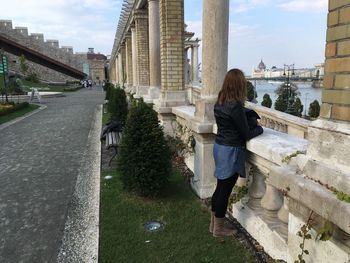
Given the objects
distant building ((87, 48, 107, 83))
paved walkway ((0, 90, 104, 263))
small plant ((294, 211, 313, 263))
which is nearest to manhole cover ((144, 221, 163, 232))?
paved walkway ((0, 90, 104, 263))

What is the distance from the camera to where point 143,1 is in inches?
487

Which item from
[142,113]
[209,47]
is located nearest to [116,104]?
[142,113]

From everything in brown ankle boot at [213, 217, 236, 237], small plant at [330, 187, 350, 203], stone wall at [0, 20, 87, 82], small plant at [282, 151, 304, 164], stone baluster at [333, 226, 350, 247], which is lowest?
brown ankle boot at [213, 217, 236, 237]

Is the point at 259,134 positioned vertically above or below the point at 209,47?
below

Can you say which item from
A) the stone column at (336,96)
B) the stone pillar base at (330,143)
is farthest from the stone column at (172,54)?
the stone column at (336,96)

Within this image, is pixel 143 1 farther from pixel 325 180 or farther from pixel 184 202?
pixel 325 180

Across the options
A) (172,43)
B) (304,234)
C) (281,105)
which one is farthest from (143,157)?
(281,105)

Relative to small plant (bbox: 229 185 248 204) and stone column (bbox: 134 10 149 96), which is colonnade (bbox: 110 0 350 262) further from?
stone column (bbox: 134 10 149 96)

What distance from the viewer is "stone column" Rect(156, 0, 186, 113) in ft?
25.6

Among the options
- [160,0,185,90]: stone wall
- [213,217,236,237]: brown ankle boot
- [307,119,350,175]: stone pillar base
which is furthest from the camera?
[160,0,185,90]: stone wall

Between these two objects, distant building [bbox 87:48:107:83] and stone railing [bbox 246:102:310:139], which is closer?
stone railing [bbox 246:102:310:139]

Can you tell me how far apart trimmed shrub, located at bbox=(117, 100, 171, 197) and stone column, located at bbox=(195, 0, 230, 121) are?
0.80m

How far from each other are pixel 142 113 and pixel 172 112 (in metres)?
2.49

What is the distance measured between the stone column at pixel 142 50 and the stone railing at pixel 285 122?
585 centimetres
